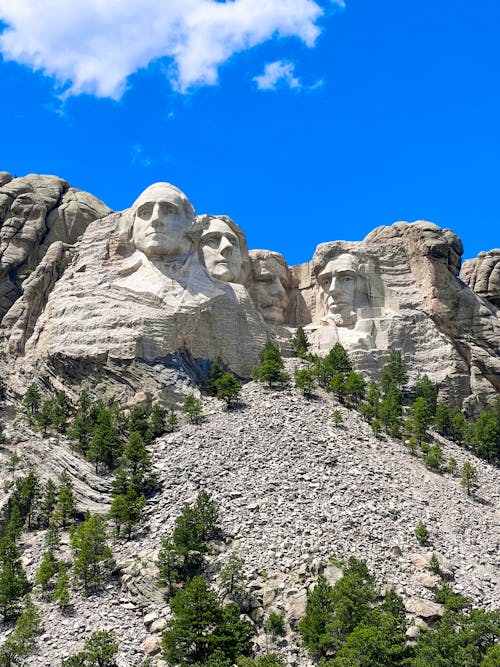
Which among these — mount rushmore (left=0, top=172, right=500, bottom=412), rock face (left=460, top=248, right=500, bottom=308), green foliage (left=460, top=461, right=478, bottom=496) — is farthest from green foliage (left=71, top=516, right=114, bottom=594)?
rock face (left=460, top=248, right=500, bottom=308)

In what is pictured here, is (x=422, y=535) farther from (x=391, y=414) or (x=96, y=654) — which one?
(x=96, y=654)

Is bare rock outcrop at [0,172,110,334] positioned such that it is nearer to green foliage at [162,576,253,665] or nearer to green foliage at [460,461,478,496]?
green foliage at [460,461,478,496]

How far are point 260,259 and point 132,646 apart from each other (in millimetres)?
26898

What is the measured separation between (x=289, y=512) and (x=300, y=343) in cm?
1597

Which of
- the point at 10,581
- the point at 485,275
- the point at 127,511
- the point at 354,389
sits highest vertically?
A: the point at 485,275

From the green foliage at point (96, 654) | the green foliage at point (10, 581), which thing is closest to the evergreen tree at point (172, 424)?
the green foliage at point (10, 581)

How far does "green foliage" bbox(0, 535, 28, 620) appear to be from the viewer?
4512 cm

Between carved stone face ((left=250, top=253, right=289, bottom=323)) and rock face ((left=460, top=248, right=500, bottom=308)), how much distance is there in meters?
9.82

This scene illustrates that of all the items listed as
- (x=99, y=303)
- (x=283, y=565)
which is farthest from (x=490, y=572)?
(x=99, y=303)

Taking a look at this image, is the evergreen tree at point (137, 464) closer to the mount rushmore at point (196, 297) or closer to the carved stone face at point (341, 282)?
the mount rushmore at point (196, 297)

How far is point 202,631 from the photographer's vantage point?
42.1 m

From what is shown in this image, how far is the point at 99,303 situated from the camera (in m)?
59.4

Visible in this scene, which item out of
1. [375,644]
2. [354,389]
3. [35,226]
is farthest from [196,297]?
[375,644]

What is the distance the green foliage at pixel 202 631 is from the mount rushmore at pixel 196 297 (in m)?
15.1
